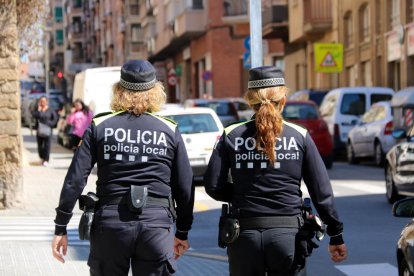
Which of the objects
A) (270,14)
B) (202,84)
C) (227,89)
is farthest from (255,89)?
(202,84)

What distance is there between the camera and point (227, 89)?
53.4m

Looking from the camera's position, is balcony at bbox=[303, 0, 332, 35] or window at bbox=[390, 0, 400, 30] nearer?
window at bbox=[390, 0, 400, 30]

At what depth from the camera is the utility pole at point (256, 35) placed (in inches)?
657

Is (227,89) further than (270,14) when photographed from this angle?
Yes

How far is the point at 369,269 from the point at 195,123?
11.5 meters

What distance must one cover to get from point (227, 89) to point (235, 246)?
47773 mm

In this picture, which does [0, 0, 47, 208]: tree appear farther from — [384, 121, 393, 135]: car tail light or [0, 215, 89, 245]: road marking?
[384, 121, 393, 135]: car tail light

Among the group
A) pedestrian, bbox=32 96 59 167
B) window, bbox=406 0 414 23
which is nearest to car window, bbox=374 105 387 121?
pedestrian, bbox=32 96 59 167

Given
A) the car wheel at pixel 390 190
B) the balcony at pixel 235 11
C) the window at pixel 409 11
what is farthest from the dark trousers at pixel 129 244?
the balcony at pixel 235 11

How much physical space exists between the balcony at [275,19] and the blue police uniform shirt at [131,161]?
42.1m

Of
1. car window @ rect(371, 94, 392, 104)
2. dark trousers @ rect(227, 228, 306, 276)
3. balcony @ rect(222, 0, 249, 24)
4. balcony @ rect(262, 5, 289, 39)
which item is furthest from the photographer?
balcony @ rect(222, 0, 249, 24)

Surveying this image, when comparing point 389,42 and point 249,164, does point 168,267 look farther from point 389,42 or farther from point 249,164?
point 389,42

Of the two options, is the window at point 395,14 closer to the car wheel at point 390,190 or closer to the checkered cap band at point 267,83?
the car wheel at point 390,190

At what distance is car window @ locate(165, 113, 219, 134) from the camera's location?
21.4 metres
